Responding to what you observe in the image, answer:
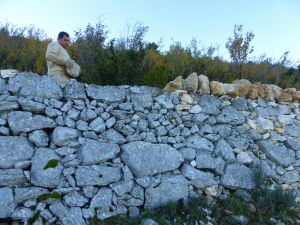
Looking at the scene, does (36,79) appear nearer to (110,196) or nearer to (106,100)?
(106,100)

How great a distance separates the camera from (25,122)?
456 cm

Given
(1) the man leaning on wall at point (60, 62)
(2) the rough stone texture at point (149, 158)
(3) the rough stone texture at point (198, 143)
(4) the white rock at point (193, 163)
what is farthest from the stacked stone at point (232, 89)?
(1) the man leaning on wall at point (60, 62)

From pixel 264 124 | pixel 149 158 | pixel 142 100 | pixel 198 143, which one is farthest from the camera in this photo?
pixel 264 124

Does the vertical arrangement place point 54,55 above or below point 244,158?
above

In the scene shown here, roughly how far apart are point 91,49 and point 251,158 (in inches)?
145

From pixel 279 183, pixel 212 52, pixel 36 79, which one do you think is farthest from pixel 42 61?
pixel 279 183

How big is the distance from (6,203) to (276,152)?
13.5ft

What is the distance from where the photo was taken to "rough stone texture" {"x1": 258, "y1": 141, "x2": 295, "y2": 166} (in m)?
6.04

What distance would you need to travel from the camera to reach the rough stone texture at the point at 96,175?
4625mm

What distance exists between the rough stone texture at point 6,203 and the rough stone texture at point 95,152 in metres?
0.91

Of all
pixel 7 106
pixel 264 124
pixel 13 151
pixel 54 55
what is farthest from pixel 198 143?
pixel 7 106

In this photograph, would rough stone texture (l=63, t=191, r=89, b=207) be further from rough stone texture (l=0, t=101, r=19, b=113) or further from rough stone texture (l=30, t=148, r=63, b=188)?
rough stone texture (l=0, t=101, r=19, b=113)

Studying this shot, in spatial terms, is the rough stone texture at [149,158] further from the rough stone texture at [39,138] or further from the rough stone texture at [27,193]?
the rough stone texture at [27,193]

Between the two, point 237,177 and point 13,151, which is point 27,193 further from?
point 237,177
